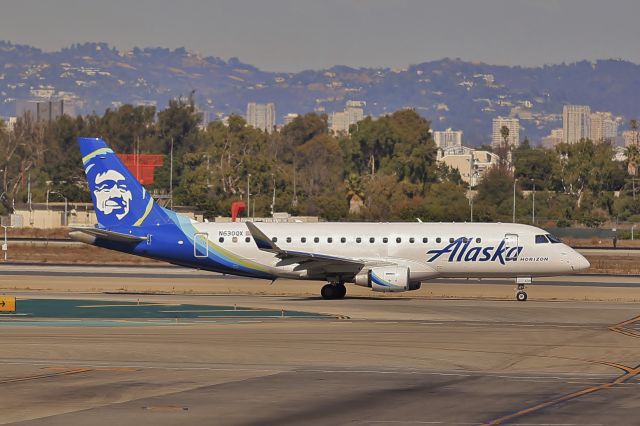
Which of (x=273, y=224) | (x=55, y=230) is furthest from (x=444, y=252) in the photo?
(x=55, y=230)

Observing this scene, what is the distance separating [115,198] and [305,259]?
9.72 m

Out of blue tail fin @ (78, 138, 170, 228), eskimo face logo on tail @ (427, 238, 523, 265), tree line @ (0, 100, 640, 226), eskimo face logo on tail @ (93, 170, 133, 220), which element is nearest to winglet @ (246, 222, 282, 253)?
blue tail fin @ (78, 138, 170, 228)

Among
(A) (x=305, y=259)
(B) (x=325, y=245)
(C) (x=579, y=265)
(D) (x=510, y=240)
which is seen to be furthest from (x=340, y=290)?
(C) (x=579, y=265)

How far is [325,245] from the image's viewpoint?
182ft

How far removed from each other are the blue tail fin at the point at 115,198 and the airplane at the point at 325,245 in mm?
47

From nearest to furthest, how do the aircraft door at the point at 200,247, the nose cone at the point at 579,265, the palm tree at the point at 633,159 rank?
1. the nose cone at the point at 579,265
2. the aircraft door at the point at 200,247
3. the palm tree at the point at 633,159

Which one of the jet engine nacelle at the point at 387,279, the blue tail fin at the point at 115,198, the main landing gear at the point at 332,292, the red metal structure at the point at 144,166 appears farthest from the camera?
the red metal structure at the point at 144,166

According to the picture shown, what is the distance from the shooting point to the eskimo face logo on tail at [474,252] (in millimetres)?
54188

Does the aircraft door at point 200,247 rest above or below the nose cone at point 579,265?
above

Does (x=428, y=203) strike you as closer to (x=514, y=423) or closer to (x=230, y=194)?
(x=230, y=194)

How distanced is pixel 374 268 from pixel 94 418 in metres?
31.3

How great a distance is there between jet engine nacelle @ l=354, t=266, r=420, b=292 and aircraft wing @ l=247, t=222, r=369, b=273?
3.21ft

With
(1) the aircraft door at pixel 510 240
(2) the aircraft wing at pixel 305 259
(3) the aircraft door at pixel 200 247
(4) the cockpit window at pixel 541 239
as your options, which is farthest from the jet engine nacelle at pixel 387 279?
(3) the aircraft door at pixel 200 247

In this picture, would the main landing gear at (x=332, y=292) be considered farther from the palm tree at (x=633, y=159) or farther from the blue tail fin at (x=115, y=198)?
the palm tree at (x=633, y=159)
